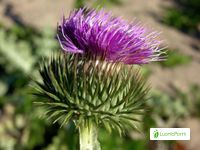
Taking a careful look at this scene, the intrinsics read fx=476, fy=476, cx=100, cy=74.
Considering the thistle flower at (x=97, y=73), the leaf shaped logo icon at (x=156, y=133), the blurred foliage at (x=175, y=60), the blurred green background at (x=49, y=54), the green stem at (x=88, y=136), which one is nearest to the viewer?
the leaf shaped logo icon at (x=156, y=133)

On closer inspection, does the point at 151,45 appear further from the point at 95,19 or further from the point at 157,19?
the point at 157,19

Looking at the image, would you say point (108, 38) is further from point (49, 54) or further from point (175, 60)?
point (175, 60)

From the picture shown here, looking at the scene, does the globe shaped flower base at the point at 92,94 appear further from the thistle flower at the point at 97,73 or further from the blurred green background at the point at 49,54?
the blurred green background at the point at 49,54

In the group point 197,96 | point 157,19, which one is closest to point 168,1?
point 157,19

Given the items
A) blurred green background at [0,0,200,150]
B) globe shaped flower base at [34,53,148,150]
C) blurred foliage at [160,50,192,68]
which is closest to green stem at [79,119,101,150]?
globe shaped flower base at [34,53,148,150]

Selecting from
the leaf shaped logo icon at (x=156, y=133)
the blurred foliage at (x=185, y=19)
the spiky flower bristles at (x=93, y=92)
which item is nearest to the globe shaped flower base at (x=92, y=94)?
the spiky flower bristles at (x=93, y=92)

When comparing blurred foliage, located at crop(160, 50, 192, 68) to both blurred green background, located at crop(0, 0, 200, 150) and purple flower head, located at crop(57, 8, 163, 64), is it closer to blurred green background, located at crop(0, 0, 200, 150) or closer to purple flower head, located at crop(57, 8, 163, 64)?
blurred green background, located at crop(0, 0, 200, 150)

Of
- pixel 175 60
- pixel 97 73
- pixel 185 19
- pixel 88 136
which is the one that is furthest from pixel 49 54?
pixel 185 19
